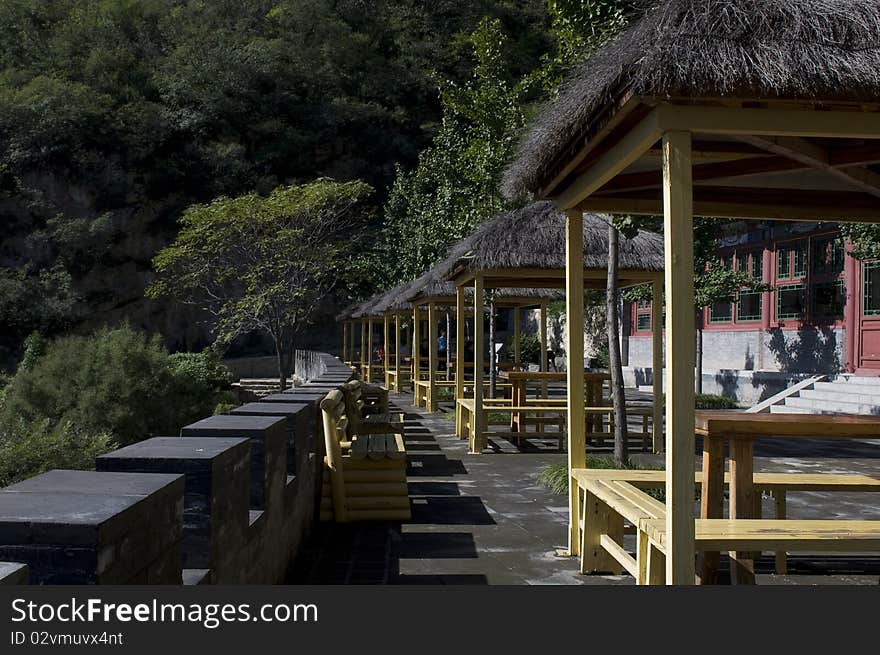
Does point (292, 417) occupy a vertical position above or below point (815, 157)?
below

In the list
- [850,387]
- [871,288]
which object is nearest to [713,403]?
[850,387]

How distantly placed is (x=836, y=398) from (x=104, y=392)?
12901 millimetres

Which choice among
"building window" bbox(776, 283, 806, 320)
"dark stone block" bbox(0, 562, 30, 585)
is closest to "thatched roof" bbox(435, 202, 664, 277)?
"dark stone block" bbox(0, 562, 30, 585)

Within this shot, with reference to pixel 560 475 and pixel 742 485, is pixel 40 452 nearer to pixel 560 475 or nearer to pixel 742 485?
pixel 560 475

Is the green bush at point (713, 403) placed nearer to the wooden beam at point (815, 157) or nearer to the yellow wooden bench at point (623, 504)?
the yellow wooden bench at point (623, 504)

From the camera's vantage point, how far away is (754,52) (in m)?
3.37

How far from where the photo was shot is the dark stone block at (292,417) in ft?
17.5

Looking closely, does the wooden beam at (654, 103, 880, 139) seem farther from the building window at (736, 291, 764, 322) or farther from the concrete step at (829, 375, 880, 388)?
the building window at (736, 291, 764, 322)

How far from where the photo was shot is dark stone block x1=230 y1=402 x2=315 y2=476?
533 centimetres

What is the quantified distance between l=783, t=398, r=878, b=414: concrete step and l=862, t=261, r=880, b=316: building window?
7.52 ft

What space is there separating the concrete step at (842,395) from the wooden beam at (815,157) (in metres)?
11.2

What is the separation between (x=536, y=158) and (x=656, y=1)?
41.9 inches

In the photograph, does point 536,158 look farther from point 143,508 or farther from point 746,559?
point 143,508

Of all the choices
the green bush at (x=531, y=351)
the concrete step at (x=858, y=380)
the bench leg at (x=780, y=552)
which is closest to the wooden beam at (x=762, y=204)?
the bench leg at (x=780, y=552)
